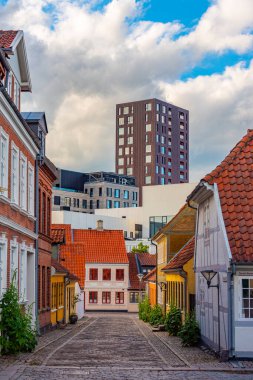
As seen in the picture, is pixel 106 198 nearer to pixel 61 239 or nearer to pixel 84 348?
pixel 61 239

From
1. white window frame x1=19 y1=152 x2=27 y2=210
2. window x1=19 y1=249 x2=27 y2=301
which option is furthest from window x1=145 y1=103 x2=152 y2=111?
window x1=19 y1=249 x2=27 y2=301

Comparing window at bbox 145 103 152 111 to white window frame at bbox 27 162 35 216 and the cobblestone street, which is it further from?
the cobblestone street

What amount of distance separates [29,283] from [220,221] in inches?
418

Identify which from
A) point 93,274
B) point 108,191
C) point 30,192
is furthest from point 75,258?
point 108,191

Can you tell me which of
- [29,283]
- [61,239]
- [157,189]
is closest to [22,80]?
[29,283]

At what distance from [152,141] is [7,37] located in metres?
129

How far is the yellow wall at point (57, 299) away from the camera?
118ft

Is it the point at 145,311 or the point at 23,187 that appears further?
the point at 145,311

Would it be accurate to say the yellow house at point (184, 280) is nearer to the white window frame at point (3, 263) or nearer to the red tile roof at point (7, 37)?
the white window frame at point (3, 263)

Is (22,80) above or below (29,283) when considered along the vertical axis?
above

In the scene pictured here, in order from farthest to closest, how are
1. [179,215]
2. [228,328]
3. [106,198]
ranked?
[106,198] < [179,215] < [228,328]

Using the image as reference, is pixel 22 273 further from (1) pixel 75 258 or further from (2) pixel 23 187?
(1) pixel 75 258

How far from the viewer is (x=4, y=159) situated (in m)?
20.6

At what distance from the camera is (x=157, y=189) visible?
382ft
